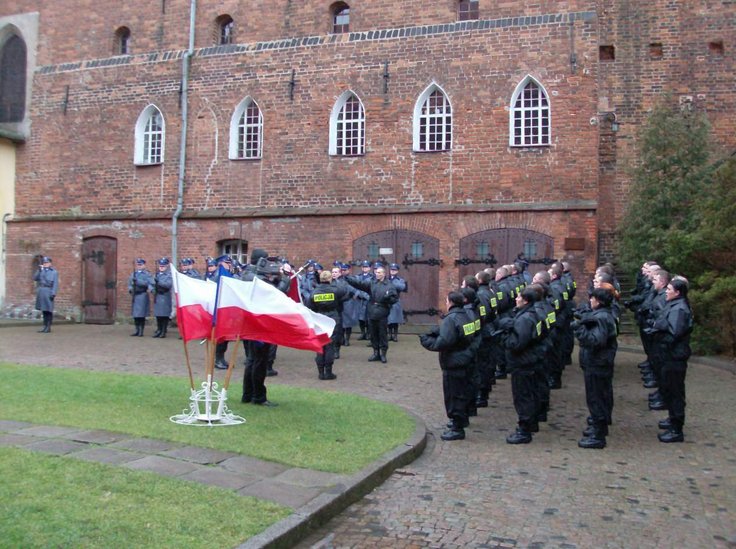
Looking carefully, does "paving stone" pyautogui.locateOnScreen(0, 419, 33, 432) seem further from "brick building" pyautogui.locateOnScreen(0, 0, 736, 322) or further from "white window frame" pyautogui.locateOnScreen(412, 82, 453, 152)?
"white window frame" pyautogui.locateOnScreen(412, 82, 453, 152)

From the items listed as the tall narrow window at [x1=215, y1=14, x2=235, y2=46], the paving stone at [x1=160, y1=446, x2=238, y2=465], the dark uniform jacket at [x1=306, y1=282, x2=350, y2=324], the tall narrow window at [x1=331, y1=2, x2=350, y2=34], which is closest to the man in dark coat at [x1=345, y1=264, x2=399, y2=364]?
the dark uniform jacket at [x1=306, y1=282, x2=350, y2=324]

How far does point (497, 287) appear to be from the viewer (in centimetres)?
1255

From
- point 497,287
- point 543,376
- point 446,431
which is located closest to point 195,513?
point 446,431

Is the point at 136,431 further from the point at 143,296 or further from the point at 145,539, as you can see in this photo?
the point at 143,296

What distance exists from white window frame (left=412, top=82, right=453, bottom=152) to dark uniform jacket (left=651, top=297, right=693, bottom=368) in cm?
1221

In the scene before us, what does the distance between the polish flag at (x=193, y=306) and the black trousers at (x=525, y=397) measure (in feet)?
11.8

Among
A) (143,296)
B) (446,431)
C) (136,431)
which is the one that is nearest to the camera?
(136,431)

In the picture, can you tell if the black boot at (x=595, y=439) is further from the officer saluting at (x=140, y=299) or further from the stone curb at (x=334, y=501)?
the officer saluting at (x=140, y=299)

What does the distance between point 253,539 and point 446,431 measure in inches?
171

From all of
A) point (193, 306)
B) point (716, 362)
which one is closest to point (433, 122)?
point (716, 362)

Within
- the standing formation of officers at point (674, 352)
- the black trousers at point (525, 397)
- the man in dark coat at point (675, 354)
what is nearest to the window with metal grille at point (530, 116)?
the standing formation of officers at point (674, 352)

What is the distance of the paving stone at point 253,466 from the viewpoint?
21.9ft

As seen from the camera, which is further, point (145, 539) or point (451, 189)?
point (451, 189)

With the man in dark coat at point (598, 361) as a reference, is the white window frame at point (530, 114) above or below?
above
